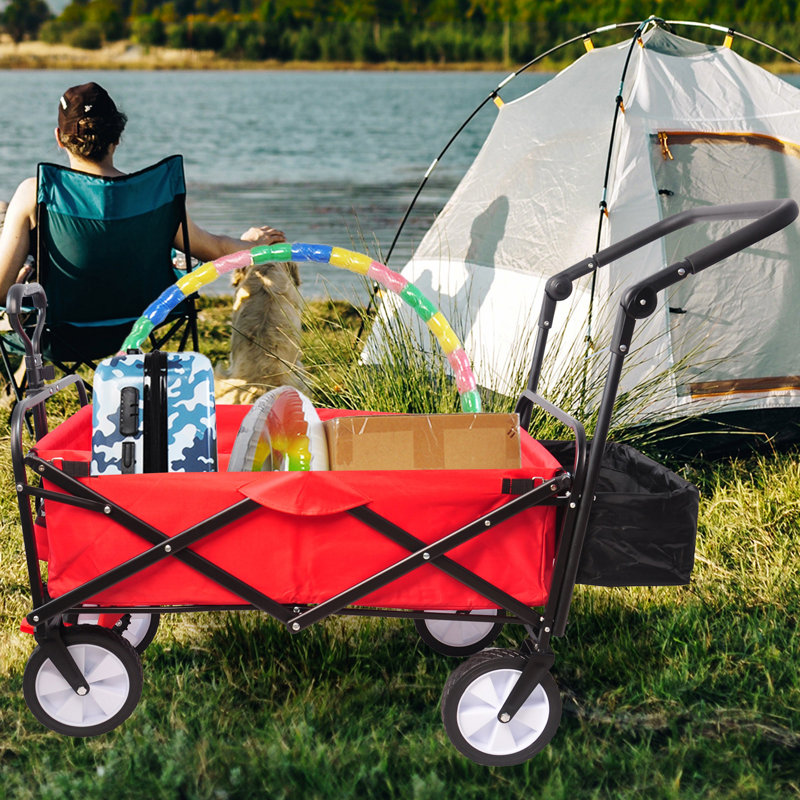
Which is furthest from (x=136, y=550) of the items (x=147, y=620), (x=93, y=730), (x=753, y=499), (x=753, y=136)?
(x=753, y=136)

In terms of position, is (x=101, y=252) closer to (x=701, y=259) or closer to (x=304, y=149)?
(x=701, y=259)

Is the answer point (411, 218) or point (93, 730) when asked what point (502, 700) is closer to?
point (93, 730)

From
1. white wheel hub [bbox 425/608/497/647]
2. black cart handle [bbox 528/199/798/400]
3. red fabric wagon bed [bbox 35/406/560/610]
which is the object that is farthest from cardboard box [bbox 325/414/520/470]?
white wheel hub [bbox 425/608/497/647]

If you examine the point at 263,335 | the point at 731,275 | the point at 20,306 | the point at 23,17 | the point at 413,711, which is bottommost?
the point at 413,711

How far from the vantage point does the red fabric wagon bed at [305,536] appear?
209 centimetres

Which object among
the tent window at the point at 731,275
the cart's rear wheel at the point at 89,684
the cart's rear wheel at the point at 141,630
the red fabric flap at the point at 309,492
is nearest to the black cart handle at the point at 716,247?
the red fabric flap at the point at 309,492

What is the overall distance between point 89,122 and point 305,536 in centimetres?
231

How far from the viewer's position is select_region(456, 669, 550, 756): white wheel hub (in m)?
2.24

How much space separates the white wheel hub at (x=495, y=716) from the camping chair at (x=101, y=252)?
1.94 metres

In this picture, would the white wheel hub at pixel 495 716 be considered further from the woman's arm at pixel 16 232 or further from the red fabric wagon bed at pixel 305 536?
the woman's arm at pixel 16 232

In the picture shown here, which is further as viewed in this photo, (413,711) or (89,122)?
(89,122)

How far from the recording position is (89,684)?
2256 mm

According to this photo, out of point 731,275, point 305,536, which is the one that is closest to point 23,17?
point 731,275

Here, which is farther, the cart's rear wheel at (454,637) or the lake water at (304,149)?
the lake water at (304,149)
